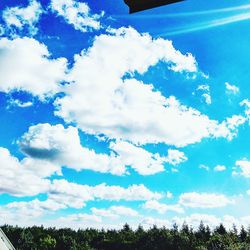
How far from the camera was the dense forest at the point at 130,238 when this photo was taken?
88.7 meters

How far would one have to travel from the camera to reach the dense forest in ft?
291

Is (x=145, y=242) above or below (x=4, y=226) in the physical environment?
below

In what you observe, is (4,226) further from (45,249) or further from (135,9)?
(135,9)

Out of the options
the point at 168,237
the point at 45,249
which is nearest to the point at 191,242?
the point at 168,237

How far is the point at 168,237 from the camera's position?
9288 centimetres

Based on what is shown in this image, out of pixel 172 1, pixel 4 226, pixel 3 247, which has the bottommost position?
pixel 3 247

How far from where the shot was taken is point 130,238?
109 meters

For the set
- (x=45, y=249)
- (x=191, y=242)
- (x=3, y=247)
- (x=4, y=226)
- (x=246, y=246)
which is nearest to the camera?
(x=3, y=247)

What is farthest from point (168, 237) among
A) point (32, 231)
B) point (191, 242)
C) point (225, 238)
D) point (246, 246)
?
point (32, 231)

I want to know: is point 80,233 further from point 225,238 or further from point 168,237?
point 225,238

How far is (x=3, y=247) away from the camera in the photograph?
7996mm

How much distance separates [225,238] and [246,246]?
59.8 feet

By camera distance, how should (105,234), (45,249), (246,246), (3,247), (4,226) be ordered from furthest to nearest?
(4,226) < (105,234) < (45,249) < (246,246) < (3,247)

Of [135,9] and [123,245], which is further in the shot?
[123,245]
